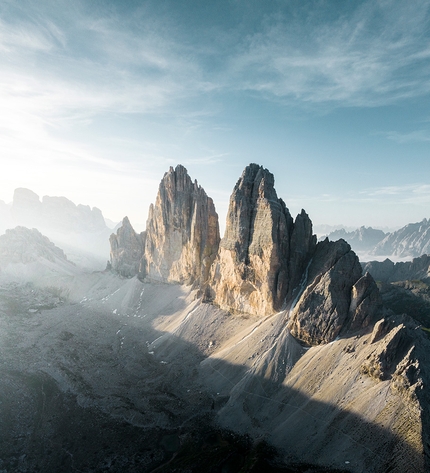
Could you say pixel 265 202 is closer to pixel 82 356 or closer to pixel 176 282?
pixel 176 282

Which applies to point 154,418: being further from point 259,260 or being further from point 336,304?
point 259,260

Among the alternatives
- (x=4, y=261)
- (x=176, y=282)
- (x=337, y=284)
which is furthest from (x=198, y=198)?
(x=4, y=261)

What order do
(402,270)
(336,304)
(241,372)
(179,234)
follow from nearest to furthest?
(336,304), (241,372), (179,234), (402,270)

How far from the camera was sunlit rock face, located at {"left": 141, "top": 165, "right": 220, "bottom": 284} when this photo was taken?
98062 mm

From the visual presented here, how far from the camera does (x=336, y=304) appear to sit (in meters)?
54.9

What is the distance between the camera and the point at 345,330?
178 ft

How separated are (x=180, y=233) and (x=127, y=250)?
39.1 metres

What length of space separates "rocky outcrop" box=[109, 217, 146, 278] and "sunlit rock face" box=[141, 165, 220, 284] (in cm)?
1238

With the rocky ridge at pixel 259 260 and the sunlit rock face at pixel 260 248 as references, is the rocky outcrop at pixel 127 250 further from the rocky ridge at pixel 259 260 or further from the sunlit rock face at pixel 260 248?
the sunlit rock face at pixel 260 248

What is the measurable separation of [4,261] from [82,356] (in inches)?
4190

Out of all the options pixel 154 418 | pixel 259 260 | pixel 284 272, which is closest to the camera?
pixel 154 418

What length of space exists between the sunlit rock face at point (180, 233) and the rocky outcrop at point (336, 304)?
39.3 m

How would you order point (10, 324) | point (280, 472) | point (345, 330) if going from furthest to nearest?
1. point (10, 324)
2. point (345, 330)
3. point (280, 472)

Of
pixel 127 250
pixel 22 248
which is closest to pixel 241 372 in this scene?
pixel 127 250
